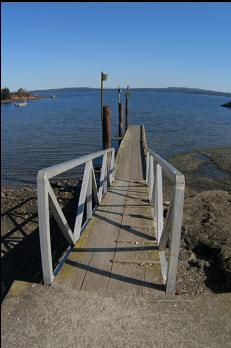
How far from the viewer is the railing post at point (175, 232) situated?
10.9 ft

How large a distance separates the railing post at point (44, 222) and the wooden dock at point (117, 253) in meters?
0.18

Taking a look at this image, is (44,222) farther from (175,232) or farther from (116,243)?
(116,243)

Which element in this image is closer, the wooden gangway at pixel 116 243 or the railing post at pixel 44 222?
the railing post at pixel 44 222

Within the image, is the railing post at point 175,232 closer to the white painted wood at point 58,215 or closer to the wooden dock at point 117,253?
the wooden dock at point 117,253

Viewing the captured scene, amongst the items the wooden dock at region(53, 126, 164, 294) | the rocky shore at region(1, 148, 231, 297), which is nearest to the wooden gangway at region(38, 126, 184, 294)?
the wooden dock at region(53, 126, 164, 294)

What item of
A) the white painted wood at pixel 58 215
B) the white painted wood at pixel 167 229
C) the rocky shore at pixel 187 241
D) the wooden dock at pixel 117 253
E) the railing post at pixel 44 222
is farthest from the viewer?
the rocky shore at pixel 187 241

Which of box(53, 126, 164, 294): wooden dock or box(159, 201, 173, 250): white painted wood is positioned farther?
box(159, 201, 173, 250): white painted wood

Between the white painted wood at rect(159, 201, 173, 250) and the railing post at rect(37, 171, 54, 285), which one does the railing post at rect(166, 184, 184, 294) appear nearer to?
the white painted wood at rect(159, 201, 173, 250)

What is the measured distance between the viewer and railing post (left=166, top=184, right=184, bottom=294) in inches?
131

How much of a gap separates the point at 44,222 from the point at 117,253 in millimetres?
1459

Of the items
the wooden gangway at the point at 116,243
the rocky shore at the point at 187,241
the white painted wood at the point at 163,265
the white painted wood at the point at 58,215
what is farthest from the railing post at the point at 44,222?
the white painted wood at the point at 163,265

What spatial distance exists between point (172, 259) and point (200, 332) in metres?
0.72

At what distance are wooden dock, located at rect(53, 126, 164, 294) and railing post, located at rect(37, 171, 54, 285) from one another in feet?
0.58

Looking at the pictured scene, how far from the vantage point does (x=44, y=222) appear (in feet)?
11.2
